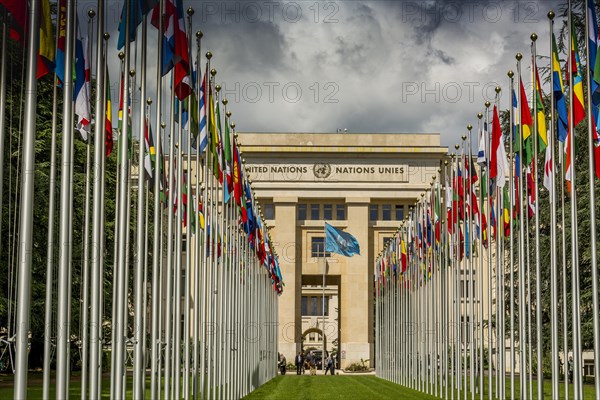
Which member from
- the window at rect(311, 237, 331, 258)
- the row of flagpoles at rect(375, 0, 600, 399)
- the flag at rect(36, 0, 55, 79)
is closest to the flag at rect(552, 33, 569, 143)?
the row of flagpoles at rect(375, 0, 600, 399)

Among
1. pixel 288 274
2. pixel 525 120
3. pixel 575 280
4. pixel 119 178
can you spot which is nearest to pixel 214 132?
pixel 119 178

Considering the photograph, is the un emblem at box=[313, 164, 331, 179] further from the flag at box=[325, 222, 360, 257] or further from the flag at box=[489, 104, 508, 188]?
the flag at box=[489, 104, 508, 188]

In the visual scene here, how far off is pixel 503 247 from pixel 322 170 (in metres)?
62.3

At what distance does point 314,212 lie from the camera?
306 ft

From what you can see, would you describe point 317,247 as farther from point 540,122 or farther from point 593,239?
point 593,239

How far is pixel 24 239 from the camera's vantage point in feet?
46.2

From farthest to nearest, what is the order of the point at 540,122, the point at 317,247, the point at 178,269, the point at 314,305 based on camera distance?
the point at 314,305, the point at 317,247, the point at 540,122, the point at 178,269

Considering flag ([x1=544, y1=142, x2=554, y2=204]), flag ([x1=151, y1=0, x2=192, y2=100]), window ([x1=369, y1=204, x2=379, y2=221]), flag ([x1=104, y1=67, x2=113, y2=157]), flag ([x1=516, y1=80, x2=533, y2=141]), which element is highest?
window ([x1=369, y1=204, x2=379, y2=221])

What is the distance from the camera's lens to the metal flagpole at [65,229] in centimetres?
1531

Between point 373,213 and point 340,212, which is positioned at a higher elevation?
point 340,212

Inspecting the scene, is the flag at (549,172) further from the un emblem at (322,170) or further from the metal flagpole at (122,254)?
the un emblem at (322,170)

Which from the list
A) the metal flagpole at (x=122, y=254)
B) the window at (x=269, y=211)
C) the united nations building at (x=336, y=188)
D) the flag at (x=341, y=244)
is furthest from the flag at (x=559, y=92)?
the window at (x=269, y=211)

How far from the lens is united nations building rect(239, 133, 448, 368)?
3521 inches

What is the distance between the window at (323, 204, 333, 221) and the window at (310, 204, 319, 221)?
637 mm
